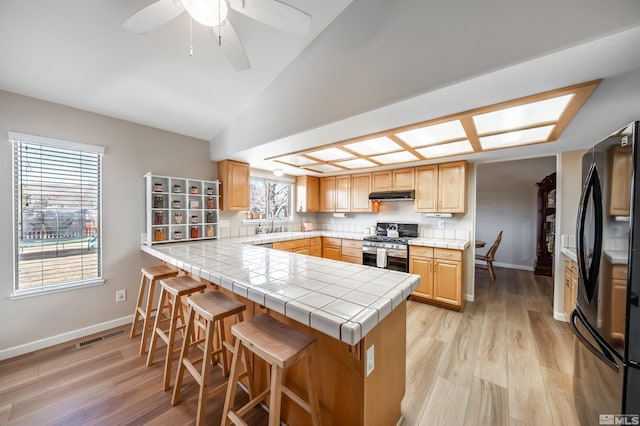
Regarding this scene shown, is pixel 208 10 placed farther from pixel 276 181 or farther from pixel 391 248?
pixel 276 181

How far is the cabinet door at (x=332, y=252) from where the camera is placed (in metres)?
4.49

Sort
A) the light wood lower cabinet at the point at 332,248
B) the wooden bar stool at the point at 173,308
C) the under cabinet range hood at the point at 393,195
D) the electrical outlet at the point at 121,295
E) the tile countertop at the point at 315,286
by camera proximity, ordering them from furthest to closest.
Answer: the light wood lower cabinet at the point at 332,248 < the under cabinet range hood at the point at 393,195 < the electrical outlet at the point at 121,295 < the wooden bar stool at the point at 173,308 < the tile countertop at the point at 315,286

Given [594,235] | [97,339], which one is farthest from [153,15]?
[97,339]

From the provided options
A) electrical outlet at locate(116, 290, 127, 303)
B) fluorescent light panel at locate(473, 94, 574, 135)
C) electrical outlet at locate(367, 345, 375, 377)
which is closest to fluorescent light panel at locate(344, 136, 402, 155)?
fluorescent light panel at locate(473, 94, 574, 135)

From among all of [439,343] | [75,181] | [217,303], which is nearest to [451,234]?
[439,343]

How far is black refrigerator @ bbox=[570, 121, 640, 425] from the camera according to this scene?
3.37 ft

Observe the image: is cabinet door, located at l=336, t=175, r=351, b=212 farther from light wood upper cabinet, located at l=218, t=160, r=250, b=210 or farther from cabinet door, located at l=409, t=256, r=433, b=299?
light wood upper cabinet, located at l=218, t=160, r=250, b=210

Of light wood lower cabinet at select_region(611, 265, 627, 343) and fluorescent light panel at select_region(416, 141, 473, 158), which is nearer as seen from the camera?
light wood lower cabinet at select_region(611, 265, 627, 343)

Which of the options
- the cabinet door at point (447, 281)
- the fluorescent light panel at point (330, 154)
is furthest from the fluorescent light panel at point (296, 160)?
the cabinet door at point (447, 281)

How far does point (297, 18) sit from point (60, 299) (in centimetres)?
349

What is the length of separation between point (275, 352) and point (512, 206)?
21.4 ft

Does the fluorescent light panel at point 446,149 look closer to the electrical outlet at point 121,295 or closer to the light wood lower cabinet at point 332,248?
the light wood lower cabinet at point 332,248

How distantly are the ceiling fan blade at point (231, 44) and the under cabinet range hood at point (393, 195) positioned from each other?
302 centimetres

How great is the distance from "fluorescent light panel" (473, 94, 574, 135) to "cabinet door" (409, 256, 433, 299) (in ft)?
6.48
